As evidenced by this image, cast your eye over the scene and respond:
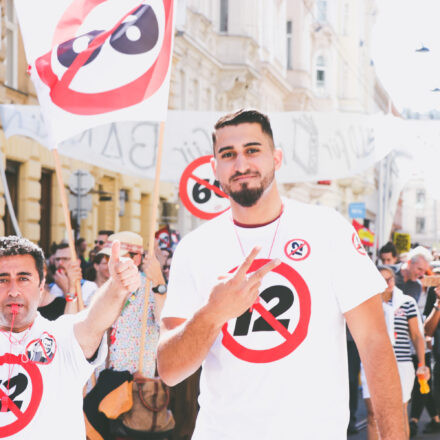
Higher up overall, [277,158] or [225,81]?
[225,81]

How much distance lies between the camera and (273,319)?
122 inches

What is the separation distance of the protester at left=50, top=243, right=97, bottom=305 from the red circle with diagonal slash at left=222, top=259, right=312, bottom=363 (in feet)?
7.64

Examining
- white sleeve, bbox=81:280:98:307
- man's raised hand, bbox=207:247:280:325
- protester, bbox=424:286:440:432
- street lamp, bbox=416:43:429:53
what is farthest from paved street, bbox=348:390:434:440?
street lamp, bbox=416:43:429:53

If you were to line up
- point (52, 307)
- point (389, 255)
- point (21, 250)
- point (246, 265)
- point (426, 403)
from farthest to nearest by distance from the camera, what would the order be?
point (389, 255) → point (426, 403) → point (52, 307) → point (21, 250) → point (246, 265)

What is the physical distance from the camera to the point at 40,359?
3.50 meters

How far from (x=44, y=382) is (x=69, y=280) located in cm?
270

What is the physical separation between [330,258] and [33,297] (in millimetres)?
1145

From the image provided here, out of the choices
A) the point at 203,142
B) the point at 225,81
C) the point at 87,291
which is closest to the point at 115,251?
the point at 87,291

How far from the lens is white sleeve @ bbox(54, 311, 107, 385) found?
11.5 feet

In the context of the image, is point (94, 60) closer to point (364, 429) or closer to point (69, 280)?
point (69, 280)

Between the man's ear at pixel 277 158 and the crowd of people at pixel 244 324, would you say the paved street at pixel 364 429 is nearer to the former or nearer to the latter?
the crowd of people at pixel 244 324

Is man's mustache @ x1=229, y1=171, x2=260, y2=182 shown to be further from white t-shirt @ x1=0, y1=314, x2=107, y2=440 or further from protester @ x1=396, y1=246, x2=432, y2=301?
protester @ x1=396, y1=246, x2=432, y2=301

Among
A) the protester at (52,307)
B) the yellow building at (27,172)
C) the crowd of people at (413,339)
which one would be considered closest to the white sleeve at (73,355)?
the protester at (52,307)

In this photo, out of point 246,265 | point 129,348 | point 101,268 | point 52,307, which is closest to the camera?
point 246,265
